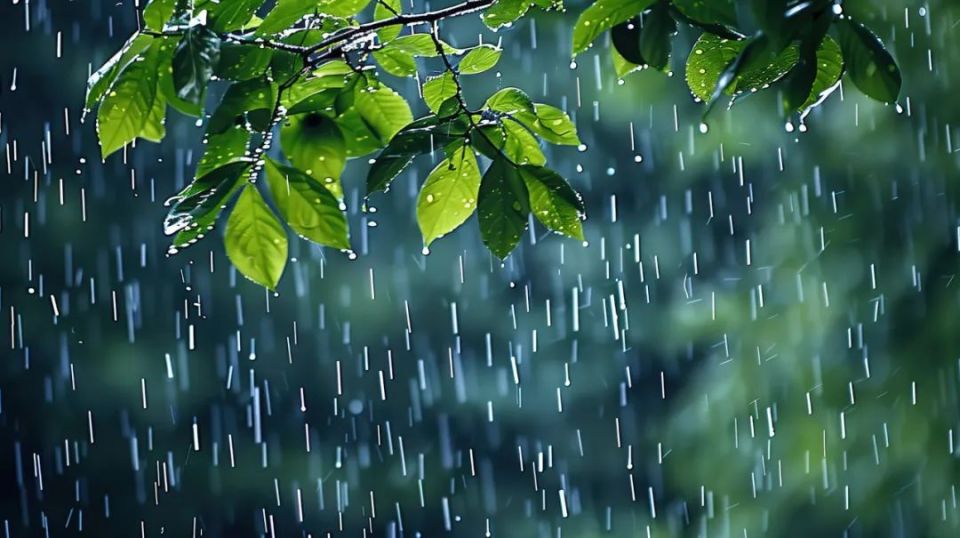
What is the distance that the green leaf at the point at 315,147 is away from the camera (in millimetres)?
639

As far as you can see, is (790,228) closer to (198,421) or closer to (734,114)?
(734,114)

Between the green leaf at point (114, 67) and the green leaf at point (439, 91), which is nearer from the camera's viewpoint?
the green leaf at point (114, 67)

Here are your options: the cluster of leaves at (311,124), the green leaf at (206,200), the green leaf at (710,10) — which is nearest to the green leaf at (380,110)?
the cluster of leaves at (311,124)

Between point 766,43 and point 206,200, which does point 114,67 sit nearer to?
point 206,200

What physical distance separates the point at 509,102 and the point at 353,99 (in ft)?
0.36

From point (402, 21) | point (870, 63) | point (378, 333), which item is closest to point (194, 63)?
point (402, 21)

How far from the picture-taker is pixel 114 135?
582 millimetres

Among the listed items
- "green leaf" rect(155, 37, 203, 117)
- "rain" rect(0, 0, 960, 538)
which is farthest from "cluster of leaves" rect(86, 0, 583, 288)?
"rain" rect(0, 0, 960, 538)

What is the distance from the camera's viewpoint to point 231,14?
589mm

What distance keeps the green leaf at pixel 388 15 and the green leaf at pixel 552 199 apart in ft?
0.47

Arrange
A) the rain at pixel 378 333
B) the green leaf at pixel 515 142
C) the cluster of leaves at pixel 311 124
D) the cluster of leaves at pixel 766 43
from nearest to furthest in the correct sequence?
the cluster of leaves at pixel 766 43, the cluster of leaves at pixel 311 124, the green leaf at pixel 515 142, the rain at pixel 378 333

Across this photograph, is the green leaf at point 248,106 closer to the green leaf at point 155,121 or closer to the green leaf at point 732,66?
the green leaf at point 155,121

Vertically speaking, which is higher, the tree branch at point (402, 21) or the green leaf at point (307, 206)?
the tree branch at point (402, 21)

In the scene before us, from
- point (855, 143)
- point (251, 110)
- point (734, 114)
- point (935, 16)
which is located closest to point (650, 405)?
point (734, 114)
